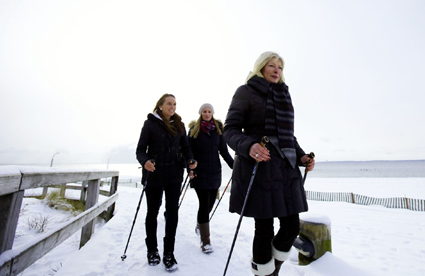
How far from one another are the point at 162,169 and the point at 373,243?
3.69 metres

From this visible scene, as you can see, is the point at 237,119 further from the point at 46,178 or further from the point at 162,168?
the point at 46,178

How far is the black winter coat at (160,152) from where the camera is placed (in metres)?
2.54

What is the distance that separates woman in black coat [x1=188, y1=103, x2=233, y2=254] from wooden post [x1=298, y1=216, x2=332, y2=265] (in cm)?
128

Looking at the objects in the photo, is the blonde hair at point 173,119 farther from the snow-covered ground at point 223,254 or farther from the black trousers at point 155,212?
the snow-covered ground at point 223,254

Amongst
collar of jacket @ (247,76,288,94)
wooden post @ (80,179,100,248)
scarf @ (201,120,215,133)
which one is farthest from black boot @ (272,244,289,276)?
wooden post @ (80,179,100,248)

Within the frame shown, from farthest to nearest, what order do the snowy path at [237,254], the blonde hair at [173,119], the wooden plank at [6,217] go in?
the blonde hair at [173,119], the snowy path at [237,254], the wooden plank at [6,217]

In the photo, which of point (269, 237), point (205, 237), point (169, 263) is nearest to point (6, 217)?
point (169, 263)

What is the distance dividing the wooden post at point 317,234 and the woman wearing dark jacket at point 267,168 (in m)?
0.81

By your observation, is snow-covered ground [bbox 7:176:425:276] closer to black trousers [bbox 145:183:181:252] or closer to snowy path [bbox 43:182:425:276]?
snowy path [bbox 43:182:425:276]

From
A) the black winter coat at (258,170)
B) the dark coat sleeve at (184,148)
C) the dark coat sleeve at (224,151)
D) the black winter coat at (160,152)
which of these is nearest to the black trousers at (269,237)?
the black winter coat at (258,170)

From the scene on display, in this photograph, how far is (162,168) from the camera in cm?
256

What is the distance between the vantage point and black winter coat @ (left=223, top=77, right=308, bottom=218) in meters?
1.53

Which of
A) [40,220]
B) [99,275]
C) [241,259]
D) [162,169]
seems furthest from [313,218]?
[40,220]

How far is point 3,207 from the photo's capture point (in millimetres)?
1319
